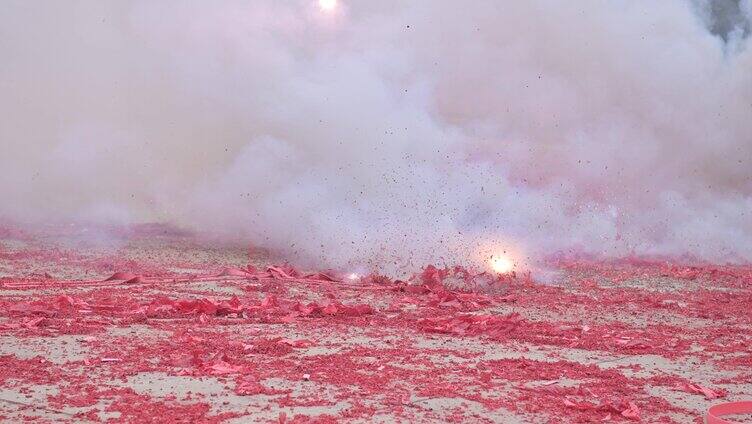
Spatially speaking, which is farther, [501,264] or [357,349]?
[501,264]

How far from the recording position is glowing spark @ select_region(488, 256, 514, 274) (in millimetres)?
16305

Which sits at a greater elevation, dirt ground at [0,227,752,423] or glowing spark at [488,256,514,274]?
glowing spark at [488,256,514,274]

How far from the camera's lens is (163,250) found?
1762cm

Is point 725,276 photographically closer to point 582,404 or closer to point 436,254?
point 436,254

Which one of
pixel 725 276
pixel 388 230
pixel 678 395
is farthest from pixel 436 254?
pixel 678 395

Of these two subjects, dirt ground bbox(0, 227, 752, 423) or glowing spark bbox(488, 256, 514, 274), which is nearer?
dirt ground bbox(0, 227, 752, 423)

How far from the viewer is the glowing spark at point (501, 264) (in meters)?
16.3

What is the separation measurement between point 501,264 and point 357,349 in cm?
1008

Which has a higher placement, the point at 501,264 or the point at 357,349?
the point at 501,264

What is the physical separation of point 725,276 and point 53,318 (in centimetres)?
1338

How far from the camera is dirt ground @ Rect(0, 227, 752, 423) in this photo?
525 cm

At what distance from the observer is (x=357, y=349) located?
7.31 metres

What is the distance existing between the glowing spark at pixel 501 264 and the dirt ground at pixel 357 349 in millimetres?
2604

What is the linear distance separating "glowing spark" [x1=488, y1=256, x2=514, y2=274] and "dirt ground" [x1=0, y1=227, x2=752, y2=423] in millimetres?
2604
